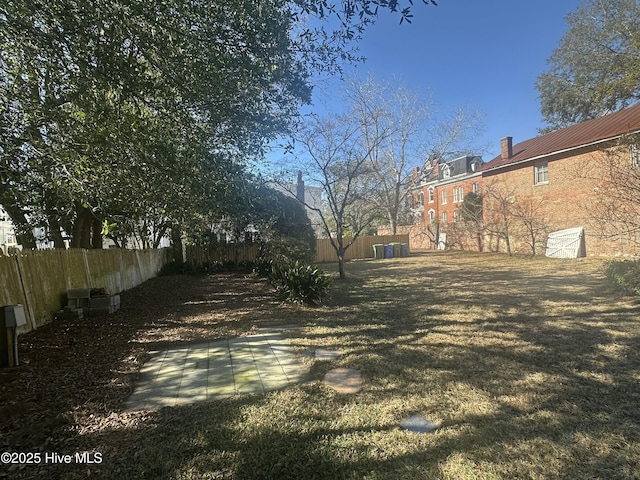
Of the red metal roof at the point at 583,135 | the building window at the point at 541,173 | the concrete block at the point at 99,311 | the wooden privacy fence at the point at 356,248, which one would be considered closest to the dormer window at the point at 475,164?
the red metal roof at the point at 583,135

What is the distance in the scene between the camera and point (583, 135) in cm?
1711

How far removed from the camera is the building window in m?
18.8

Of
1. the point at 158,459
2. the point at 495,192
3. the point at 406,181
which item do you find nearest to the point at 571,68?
the point at 495,192

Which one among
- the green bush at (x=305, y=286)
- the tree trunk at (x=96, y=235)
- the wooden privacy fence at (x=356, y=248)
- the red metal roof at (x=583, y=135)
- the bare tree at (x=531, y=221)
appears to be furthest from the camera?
the wooden privacy fence at (x=356, y=248)

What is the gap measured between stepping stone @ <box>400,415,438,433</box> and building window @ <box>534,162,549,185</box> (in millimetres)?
19663

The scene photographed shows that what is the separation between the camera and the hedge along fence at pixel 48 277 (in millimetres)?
5262

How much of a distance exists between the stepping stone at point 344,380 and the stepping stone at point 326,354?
15.9 inches

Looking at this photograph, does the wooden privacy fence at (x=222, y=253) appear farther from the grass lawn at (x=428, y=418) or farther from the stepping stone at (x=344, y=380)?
the stepping stone at (x=344, y=380)

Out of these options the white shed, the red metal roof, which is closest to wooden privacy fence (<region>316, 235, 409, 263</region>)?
the red metal roof

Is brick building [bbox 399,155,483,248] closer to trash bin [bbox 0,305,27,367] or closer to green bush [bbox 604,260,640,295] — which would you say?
green bush [bbox 604,260,640,295]

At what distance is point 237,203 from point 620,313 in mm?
8345

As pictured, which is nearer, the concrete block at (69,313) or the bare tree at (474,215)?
the concrete block at (69,313)

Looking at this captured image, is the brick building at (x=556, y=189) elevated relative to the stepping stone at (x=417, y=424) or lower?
elevated

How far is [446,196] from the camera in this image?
109 ft
